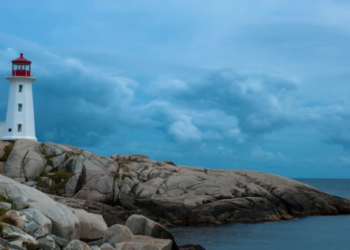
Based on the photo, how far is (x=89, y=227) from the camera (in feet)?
81.0

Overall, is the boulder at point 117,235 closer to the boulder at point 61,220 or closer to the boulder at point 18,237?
the boulder at point 61,220

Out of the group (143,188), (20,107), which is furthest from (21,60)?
(143,188)

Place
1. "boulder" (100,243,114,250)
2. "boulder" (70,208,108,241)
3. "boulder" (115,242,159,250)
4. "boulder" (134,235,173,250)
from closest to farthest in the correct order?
"boulder" (100,243,114,250) → "boulder" (115,242,159,250) → "boulder" (70,208,108,241) → "boulder" (134,235,173,250)

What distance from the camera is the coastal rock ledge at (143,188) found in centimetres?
4459

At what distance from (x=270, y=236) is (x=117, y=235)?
65.7 feet

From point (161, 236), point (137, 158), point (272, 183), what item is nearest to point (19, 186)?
point (161, 236)

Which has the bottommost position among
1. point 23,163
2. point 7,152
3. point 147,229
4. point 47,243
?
point 47,243

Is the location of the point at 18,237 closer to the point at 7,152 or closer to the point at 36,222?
the point at 36,222

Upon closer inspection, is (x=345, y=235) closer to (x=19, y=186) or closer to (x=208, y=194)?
(x=208, y=194)

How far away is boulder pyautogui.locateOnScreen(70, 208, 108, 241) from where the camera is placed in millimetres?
24500

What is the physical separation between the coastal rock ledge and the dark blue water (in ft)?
8.72

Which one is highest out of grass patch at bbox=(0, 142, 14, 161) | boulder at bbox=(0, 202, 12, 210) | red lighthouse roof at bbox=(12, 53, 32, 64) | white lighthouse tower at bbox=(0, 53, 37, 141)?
red lighthouse roof at bbox=(12, 53, 32, 64)

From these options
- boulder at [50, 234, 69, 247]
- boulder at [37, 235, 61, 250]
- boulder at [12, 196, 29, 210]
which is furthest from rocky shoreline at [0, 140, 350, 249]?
boulder at [37, 235, 61, 250]

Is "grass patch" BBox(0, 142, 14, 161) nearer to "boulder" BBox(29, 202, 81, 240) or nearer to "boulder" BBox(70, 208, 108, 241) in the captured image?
"boulder" BBox(70, 208, 108, 241)
